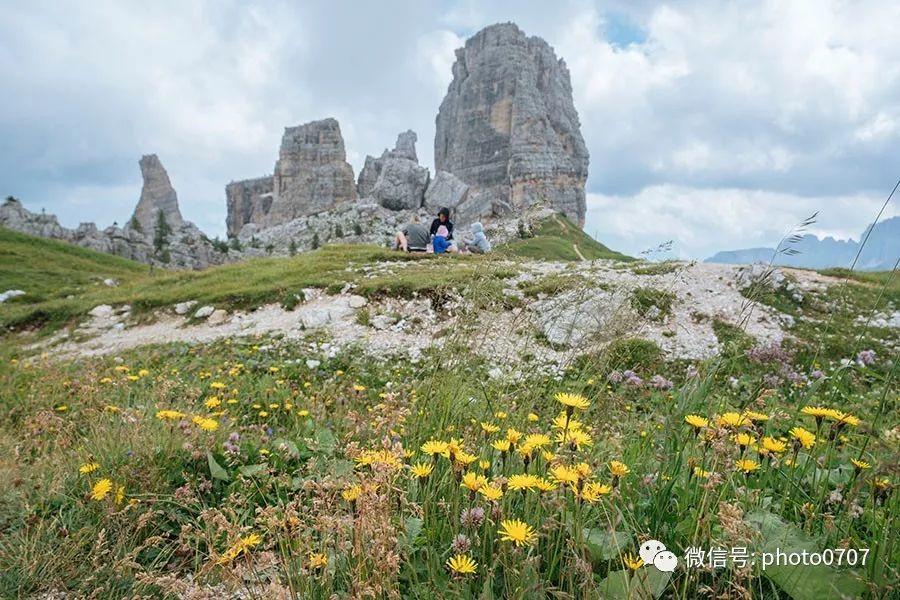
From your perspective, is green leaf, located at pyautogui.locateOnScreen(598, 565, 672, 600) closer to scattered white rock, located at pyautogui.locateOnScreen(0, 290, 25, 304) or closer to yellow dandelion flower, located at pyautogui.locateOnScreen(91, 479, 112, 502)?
yellow dandelion flower, located at pyautogui.locateOnScreen(91, 479, 112, 502)

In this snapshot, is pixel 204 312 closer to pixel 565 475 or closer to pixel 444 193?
pixel 565 475

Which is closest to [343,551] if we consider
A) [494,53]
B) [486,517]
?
[486,517]

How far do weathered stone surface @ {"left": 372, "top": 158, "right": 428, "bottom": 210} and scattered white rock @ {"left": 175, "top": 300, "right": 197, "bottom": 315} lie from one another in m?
95.0

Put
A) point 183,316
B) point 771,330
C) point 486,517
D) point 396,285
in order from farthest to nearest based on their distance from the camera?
point 183,316, point 396,285, point 771,330, point 486,517

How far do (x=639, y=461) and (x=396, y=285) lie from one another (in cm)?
1073

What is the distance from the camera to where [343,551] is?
6.07 ft

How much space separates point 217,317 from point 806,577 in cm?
1413

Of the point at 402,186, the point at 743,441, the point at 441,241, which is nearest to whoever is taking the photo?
the point at 743,441

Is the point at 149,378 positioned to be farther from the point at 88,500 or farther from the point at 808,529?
the point at 808,529

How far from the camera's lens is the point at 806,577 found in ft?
6.06

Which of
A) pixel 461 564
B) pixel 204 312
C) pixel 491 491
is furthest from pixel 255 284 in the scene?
pixel 461 564

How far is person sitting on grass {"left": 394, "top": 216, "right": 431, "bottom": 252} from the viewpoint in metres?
22.3

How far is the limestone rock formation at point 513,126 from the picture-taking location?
5364 inches

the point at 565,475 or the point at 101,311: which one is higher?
the point at 101,311
